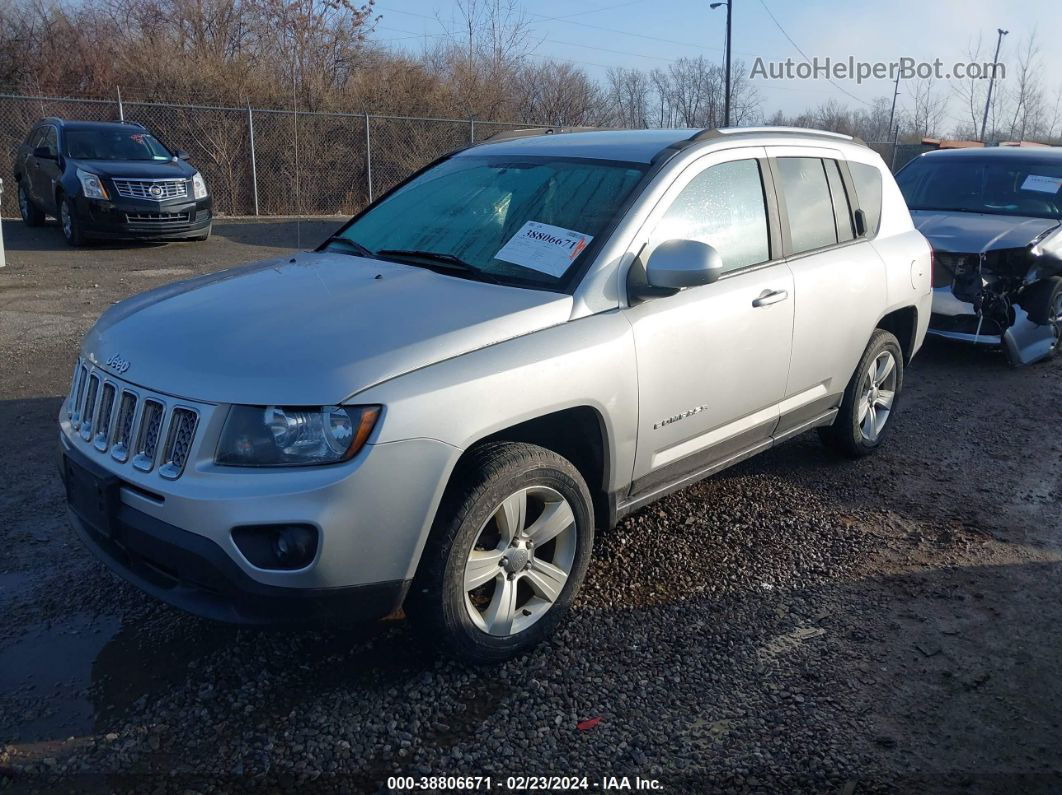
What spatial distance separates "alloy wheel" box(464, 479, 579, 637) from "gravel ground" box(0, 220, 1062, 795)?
0.20m

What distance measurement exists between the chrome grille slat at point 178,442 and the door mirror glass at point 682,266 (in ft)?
A: 5.78

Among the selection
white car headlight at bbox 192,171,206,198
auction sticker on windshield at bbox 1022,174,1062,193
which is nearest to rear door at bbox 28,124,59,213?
white car headlight at bbox 192,171,206,198

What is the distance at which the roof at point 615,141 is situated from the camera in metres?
4.01

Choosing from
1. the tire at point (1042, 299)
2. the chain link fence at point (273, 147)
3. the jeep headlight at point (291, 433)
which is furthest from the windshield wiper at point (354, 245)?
the chain link fence at point (273, 147)

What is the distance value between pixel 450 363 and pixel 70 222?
11.6 m

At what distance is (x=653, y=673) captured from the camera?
10.7 ft

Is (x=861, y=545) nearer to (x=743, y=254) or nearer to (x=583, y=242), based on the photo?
(x=743, y=254)

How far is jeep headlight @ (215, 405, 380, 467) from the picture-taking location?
2.71 meters

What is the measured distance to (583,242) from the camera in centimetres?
359

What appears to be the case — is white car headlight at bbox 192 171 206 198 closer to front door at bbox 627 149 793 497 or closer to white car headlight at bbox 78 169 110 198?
white car headlight at bbox 78 169 110 198

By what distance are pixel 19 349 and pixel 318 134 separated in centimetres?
1307

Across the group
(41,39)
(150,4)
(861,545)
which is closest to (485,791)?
(861,545)

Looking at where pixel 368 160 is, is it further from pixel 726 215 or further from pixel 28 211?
pixel 726 215

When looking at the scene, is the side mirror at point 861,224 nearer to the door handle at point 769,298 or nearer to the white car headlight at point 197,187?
the door handle at point 769,298
